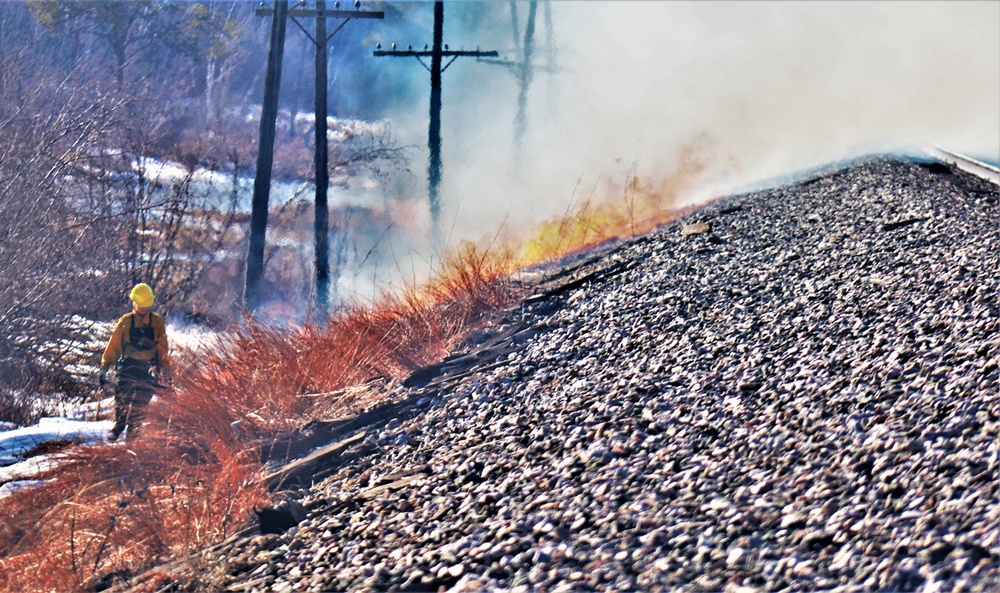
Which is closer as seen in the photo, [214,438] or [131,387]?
[214,438]

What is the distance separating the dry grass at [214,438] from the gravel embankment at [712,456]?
0.70 metres

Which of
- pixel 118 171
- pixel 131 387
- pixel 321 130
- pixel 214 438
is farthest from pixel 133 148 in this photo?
pixel 214 438

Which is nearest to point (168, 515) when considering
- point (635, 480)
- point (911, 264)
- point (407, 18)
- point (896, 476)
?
point (635, 480)

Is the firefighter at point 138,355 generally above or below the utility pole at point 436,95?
below

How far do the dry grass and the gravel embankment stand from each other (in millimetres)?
698

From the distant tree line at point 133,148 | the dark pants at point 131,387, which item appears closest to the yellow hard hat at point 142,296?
the dark pants at point 131,387

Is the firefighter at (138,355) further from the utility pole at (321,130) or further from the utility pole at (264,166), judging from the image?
the utility pole at (321,130)

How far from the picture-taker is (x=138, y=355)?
9.50m

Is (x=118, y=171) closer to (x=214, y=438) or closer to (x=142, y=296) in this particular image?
(x=142, y=296)

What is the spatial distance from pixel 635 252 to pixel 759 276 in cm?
270

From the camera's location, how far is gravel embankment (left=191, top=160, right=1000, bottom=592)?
3.52 meters

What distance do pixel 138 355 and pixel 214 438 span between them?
3286mm

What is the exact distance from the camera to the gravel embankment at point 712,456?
→ 3.52 meters

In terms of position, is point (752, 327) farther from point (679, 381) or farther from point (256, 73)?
point (256, 73)
